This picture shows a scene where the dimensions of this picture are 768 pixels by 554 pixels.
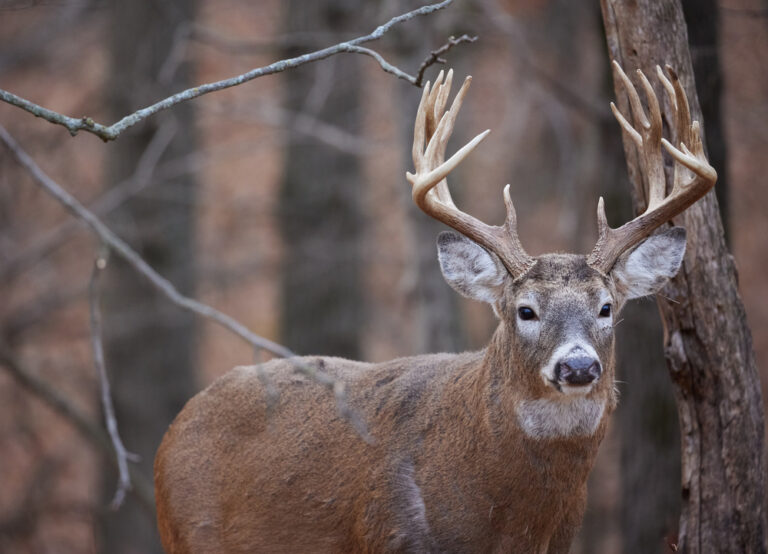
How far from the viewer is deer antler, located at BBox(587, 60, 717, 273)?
507cm

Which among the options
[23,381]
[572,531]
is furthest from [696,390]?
[23,381]

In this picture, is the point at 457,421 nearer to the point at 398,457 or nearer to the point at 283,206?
the point at 398,457

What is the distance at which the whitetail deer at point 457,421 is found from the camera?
4.99m

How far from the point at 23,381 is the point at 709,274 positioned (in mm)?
6419

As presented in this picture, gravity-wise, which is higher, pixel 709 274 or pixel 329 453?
pixel 709 274

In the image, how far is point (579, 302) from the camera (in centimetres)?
497

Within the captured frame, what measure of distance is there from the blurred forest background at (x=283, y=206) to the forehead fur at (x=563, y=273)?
3.01 m

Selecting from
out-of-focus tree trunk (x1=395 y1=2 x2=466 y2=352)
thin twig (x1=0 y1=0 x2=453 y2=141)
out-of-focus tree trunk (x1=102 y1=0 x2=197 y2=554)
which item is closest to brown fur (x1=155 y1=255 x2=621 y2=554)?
thin twig (x1=0 y1=0 x2=453 y2=141)

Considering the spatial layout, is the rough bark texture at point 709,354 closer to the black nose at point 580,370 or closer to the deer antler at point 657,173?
the deer antler at point 657,173

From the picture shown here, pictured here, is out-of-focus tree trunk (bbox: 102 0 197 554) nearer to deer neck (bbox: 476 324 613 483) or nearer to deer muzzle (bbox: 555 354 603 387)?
deer neck (bbox: 476 324 613 483)

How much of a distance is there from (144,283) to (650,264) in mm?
8822

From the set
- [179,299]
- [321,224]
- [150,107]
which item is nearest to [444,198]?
[179,299]

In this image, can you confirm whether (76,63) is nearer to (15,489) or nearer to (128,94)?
(128,94)

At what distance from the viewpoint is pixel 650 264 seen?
5.30 metres
